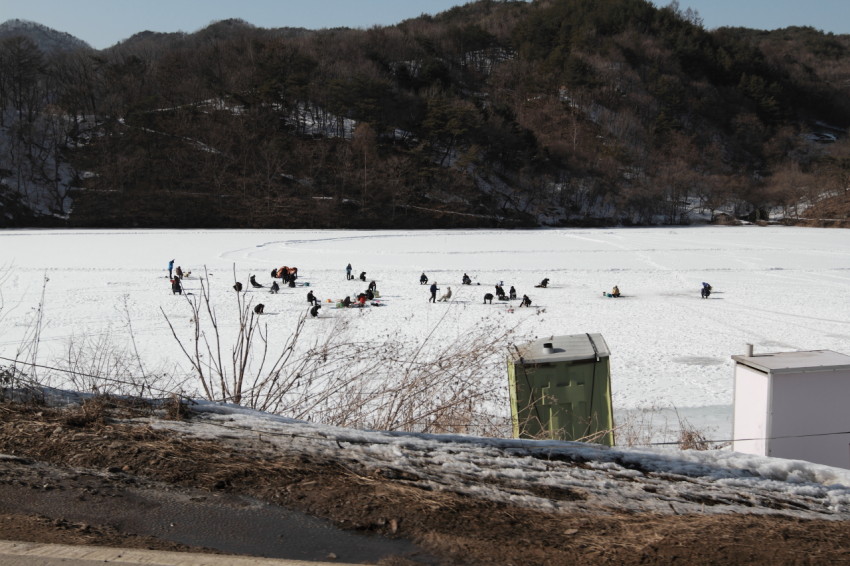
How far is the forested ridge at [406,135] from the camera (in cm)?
5766

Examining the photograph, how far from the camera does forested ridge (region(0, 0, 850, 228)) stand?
5766cm

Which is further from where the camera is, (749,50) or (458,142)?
(749,50)

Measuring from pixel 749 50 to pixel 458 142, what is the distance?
70.6m

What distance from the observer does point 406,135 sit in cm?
7169

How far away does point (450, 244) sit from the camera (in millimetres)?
38750

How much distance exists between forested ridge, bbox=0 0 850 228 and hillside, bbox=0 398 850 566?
168ft

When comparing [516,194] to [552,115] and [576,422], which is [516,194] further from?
[576,422]

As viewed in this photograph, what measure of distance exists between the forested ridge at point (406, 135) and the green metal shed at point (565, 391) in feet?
161

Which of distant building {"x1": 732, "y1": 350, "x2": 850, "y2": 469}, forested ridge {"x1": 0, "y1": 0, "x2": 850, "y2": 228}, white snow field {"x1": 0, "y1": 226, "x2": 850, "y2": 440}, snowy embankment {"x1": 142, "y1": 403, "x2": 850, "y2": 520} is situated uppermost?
forested ridge {"x1": 0, "y1": 0, "x2": 850, "y2": 228}

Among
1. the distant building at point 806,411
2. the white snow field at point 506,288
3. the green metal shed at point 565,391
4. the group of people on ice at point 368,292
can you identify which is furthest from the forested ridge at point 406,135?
the distant building at point 806,411

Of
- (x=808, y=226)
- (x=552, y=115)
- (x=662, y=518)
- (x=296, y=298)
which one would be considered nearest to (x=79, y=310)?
(x=296, y=298)

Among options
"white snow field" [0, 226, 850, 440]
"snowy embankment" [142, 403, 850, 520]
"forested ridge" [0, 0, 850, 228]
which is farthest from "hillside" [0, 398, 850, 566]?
"forested ridge" [0, 0, 850, 228]

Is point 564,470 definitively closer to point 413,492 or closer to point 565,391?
point 413,492

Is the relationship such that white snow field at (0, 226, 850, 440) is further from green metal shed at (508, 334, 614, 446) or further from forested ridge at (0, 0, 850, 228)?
forested ridge at (0, 0, 850, 228)
